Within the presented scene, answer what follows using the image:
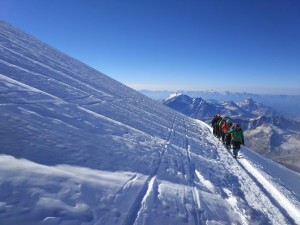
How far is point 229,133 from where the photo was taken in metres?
18.0

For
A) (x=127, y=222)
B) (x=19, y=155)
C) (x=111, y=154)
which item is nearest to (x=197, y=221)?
(x=127, y=222)

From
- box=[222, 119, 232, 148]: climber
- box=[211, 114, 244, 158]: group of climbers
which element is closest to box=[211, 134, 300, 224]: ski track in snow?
box=[211, 114, 244, 158]: group of climbers

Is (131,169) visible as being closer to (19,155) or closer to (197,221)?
(197,221)

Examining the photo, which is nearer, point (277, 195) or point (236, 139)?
point (277, 195)

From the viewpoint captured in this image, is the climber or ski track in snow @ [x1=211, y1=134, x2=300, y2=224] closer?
ski track in snow @ [x1=211, y1=134, x2=300, y2=224]

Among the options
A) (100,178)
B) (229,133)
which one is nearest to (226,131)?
(229,133)

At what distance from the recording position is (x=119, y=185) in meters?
6.40

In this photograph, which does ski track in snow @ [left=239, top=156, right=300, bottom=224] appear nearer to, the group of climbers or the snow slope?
the snow slope

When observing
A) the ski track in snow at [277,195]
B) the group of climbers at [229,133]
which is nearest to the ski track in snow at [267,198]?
the ski track in snow at [277,195]

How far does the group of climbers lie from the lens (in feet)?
52.1

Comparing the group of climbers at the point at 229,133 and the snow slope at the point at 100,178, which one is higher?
the snow slope at the point at 100,178

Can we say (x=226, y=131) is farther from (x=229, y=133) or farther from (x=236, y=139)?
(x=236, y=139)

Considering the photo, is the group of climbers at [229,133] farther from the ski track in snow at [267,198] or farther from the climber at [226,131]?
the ski track in snow at [267,198]

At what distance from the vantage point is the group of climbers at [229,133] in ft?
52.1
